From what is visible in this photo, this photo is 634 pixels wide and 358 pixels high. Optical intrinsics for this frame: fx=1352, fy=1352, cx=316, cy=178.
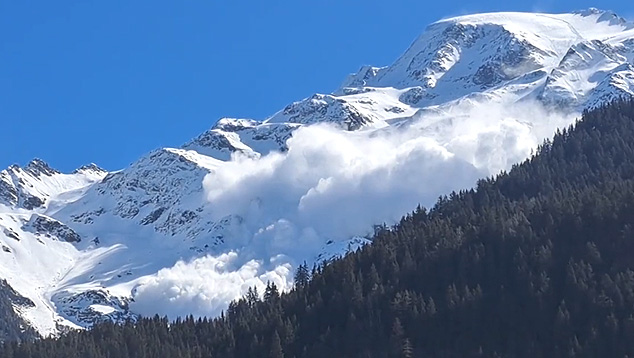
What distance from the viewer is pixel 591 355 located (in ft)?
647

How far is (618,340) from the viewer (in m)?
199

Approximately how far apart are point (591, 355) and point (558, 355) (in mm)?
4927

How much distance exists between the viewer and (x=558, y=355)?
199m

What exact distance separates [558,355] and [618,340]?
9.08m

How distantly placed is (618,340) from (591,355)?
5136 millimetres
